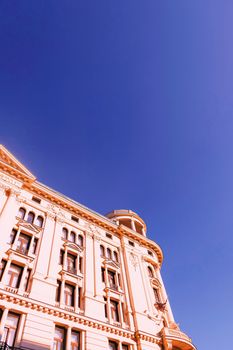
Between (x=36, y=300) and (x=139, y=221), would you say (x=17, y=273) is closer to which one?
(x=36, y=300)

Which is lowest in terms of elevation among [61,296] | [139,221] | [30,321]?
[30,321]

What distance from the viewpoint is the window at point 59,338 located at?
17016mm

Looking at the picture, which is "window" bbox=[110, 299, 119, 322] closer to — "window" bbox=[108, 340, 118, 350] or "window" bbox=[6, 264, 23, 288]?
"window" bbox=[108, 340, 118, 350]

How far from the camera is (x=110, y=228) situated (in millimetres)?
31438

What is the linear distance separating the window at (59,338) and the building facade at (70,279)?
0.06 metres

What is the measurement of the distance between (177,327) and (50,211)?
17230 mm

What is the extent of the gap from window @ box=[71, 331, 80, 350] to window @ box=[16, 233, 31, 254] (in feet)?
23.9

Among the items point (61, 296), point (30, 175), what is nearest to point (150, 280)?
point (61, 296)

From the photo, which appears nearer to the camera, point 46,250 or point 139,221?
point 46,250

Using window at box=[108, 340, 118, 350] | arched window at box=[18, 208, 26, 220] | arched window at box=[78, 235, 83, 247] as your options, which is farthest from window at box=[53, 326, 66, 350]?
arched window at box=[18, 208, 26, 220]

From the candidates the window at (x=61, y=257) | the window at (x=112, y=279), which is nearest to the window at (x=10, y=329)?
the window at (x=61, y=257)

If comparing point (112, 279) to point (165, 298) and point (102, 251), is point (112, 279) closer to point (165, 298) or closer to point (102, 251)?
point (102, 251)

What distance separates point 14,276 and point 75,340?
252 inches

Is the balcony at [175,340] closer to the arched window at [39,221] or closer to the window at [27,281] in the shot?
the window at [27,281]
